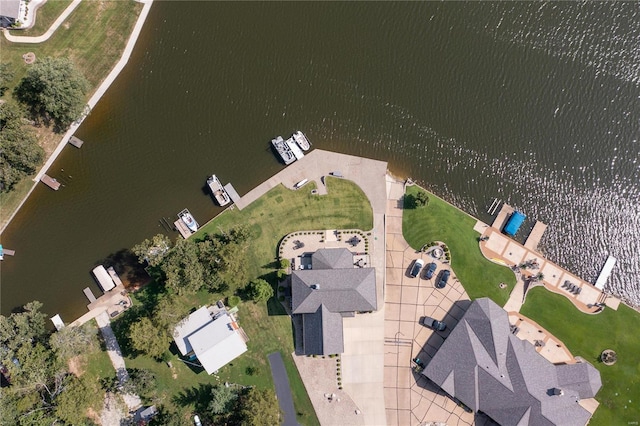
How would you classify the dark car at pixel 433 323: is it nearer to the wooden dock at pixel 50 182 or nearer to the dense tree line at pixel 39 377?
the dense tree line at pixel 39 377

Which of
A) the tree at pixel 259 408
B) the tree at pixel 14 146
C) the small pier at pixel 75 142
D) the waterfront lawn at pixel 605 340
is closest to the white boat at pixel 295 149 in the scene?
the small pier at pixel 75 142

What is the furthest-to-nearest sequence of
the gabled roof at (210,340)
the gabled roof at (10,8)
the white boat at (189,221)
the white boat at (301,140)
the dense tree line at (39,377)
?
the white boat at (301,140) < the white boat at (189,221) < the gabled roof at (10,8) < the gabled roof at (210,340) < the dense tree line at (39,377)

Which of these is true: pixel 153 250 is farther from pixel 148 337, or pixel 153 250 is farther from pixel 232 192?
pixel 232 192

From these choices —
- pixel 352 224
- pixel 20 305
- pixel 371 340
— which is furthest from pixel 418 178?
pixel 20 305

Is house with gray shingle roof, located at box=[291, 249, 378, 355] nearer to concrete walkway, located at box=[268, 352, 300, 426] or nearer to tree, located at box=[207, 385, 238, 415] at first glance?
concrete walkway, located at box=[268, 352, 300, 426]

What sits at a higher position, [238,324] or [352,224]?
[352,224]

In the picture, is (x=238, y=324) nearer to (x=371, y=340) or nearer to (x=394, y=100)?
(x=371, y=340)

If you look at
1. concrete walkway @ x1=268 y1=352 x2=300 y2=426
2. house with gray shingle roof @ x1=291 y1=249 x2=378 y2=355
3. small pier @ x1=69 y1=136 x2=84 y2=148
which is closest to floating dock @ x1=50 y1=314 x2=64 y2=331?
small pier @ x1=69 y1=136 x2=84 y2=148
